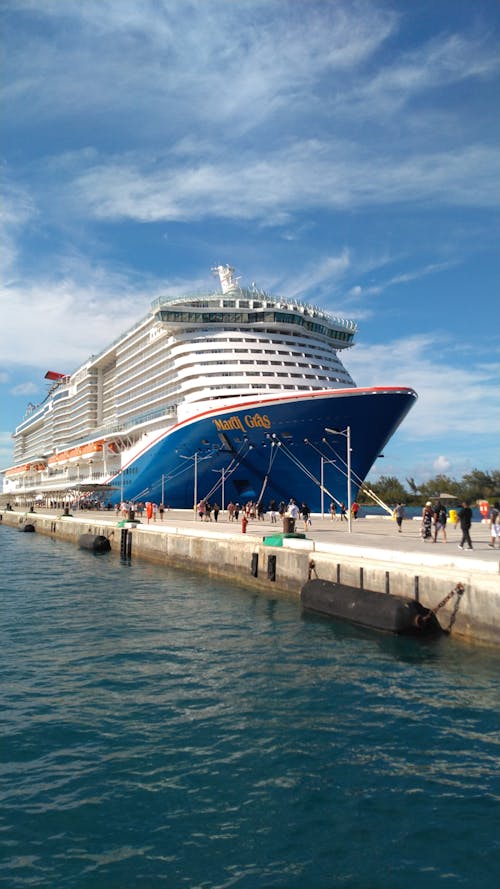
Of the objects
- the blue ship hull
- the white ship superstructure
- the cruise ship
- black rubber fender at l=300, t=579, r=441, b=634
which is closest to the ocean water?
black rubber fender at l=300, t=579, r=441, b=634

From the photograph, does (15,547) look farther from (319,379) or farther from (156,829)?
(156,829)

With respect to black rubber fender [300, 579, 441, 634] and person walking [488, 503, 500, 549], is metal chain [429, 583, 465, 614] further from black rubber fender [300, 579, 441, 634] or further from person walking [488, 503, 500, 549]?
person walking [488, 503, 500, 549]

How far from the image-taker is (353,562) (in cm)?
1667

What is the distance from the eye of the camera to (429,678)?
36.5 feet

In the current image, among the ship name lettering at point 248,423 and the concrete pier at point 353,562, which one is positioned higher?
the ship name lettering at point 248,423

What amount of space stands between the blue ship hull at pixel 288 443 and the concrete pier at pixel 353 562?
3721 mm

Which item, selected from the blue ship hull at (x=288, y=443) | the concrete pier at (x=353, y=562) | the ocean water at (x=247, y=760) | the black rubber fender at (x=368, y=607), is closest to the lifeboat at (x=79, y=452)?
the blue ship hull at (x=288, y=443)

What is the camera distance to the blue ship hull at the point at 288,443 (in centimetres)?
3262

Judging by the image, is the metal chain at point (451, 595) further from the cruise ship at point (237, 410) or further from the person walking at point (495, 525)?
the cruise ship at point (237, 410)

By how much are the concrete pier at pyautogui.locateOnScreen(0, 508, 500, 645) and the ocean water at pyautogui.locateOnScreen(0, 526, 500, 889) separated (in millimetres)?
1078

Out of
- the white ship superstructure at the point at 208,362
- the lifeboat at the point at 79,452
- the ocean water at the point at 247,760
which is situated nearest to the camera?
the ocean water at the point at 247,760

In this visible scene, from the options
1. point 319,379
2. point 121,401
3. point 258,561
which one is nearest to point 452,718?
point 258,561

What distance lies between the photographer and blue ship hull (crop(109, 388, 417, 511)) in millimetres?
32625

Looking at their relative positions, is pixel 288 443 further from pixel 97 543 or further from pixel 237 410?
pixel 97 543
